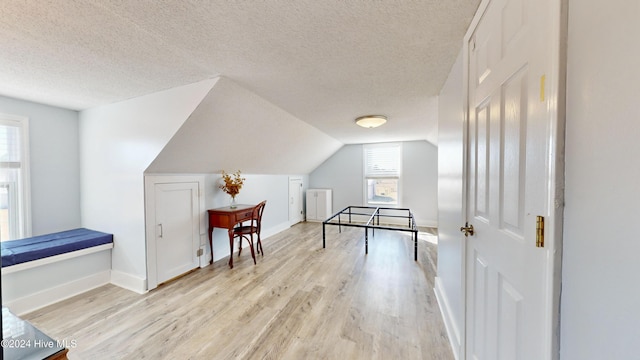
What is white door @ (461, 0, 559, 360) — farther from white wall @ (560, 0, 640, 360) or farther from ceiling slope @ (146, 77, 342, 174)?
ceiling slope @ (146, 77, 342, 174)

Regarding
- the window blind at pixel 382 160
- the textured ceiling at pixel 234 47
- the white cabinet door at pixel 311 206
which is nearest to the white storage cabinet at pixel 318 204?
the white cabinet door at pixel 311 206

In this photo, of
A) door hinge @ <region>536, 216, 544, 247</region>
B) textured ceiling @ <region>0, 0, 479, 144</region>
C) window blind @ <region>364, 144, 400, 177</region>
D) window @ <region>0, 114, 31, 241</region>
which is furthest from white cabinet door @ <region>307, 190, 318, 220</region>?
door hinge @ <region>536, 216, 544, 247</region>

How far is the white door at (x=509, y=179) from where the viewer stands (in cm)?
68

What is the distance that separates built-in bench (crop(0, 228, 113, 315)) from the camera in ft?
6.49

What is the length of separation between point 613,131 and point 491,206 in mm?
594

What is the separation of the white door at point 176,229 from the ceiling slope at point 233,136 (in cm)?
27

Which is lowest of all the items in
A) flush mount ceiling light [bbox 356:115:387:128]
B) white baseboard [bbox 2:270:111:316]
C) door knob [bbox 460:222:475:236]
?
white baseboard [bbox 2:270:111:316]

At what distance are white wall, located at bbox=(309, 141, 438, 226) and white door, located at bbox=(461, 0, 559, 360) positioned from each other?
4041mm

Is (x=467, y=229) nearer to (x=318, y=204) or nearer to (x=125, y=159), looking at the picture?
(x=125, y=159)

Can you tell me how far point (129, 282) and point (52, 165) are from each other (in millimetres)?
1702

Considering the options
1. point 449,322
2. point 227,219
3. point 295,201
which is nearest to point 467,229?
point 449,322

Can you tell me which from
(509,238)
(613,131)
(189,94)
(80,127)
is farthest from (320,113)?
(80,127)

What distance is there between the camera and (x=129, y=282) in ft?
8.01

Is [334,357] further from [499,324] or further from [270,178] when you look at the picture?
[270,178]
